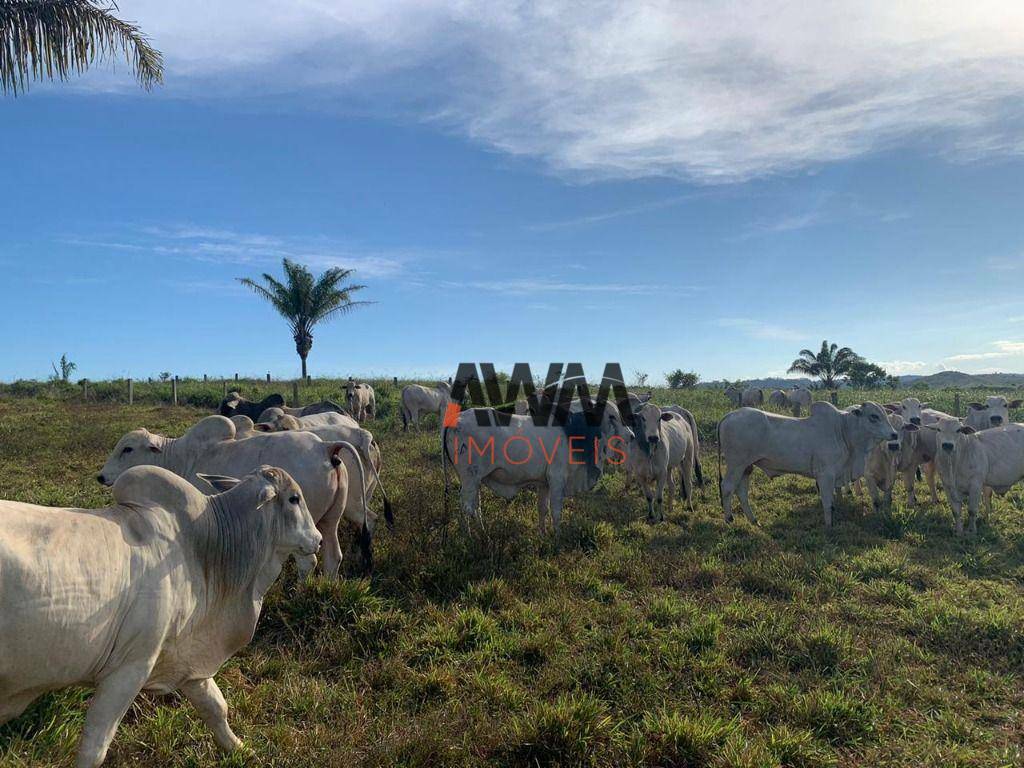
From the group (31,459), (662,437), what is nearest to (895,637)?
(662,437)

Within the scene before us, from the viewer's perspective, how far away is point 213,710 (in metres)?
3.56

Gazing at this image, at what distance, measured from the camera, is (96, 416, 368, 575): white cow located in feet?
20.3

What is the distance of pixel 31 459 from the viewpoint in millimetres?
13500

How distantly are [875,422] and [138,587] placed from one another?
10.1m

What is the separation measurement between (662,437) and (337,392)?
17.5 meters

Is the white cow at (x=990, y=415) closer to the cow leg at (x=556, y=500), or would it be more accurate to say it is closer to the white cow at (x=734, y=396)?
the cow leg at (x=556, y=500)

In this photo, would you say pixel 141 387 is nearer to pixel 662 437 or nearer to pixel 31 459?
pixel 31 459

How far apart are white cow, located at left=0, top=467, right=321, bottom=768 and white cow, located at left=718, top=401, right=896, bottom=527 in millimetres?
7872

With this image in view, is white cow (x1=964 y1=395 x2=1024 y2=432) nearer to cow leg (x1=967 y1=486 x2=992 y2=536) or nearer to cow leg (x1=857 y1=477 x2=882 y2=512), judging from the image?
cow leg (x1=857 y1=477 x2=882 y2=512)

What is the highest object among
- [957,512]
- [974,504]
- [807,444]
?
[807,444]

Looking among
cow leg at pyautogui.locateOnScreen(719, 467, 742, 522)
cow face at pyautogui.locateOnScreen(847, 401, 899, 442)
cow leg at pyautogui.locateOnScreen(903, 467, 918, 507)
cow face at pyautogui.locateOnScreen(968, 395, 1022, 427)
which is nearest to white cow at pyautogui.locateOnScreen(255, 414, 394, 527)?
cow leg at pyautogui.locateOnScreen(719, 467, 742, 522)

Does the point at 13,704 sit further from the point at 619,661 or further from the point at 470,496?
the point at 470,496

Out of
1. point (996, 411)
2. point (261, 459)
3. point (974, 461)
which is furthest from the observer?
point (996, 411)

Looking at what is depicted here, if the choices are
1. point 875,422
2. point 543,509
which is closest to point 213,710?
point 543,509
